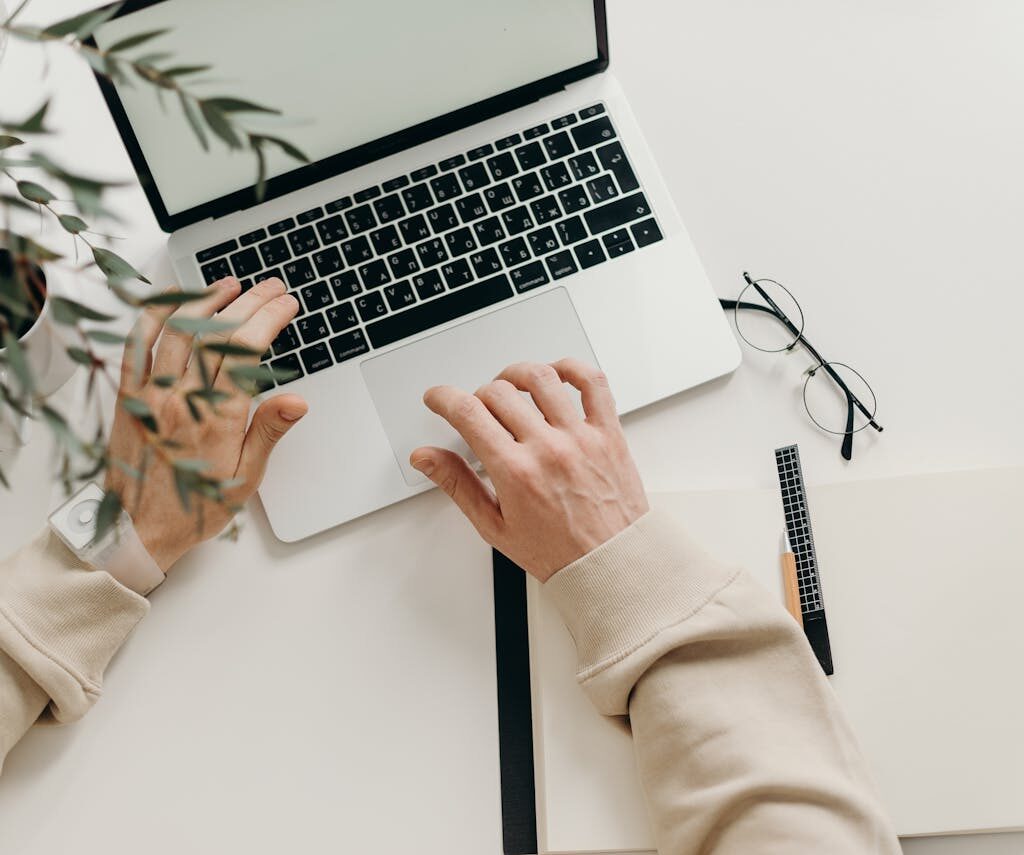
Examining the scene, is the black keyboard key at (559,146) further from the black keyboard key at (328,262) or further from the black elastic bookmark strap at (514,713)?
the black elastic bookmark strap at (514,713)

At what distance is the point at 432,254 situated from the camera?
87 centimetres

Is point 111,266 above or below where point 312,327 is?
above

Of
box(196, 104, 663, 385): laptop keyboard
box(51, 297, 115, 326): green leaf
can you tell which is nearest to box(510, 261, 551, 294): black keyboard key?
box(196, 104, 663, 385): laptop keyboard

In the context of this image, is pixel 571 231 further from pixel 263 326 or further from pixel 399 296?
pixel 263 326

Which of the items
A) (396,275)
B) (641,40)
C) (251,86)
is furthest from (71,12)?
(641,40)

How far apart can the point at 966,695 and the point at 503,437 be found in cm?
44

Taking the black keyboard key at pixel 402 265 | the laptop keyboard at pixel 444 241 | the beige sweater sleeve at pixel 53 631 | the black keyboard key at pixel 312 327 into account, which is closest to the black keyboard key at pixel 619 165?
the laptop keyboard at pixel 444 241

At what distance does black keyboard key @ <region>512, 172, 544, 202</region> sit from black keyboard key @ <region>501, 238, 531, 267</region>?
0.04 metres

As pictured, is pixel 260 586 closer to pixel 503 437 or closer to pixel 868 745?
pixel 503 437

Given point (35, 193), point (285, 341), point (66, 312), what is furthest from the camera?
point (285, 341)

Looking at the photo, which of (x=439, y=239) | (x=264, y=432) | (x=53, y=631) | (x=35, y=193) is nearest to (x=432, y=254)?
(x=439, y=239)

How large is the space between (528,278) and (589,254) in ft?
0.20

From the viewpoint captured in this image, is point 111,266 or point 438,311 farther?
point 438,311

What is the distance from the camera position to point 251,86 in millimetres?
803
